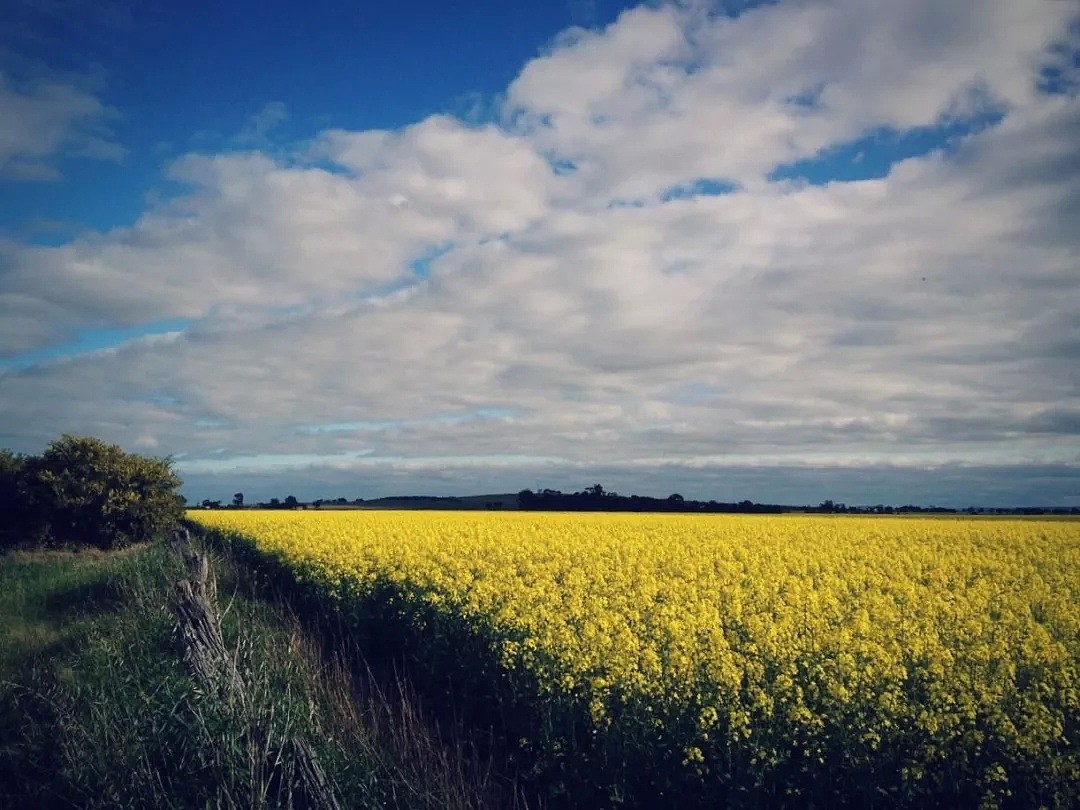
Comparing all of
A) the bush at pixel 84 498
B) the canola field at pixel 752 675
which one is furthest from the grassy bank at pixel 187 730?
the bush at pixel 84 498

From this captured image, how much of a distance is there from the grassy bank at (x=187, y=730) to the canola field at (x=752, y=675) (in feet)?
2.89

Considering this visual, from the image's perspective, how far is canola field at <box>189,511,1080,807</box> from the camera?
15.4 ft

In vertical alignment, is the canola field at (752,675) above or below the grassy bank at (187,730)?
above

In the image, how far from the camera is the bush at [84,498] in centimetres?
2792

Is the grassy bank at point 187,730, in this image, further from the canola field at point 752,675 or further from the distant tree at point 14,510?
the distant tree at point 14,510

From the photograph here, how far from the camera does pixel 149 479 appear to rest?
96.7 feet

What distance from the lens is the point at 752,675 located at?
5844mm

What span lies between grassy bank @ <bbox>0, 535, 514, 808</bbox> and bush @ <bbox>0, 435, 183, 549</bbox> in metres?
19.5

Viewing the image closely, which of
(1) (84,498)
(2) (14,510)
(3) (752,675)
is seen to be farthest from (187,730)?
(2) (14,510)

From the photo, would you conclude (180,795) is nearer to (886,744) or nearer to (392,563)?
(886,744)

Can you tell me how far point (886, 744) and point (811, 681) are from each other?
3.50 feet

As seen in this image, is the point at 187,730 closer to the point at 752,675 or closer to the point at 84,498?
the point at 752,675

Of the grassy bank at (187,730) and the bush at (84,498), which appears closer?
the grassy bank at (187,730)

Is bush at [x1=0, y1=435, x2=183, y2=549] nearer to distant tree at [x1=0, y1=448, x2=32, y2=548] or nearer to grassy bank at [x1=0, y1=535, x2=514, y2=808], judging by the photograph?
distant tree at [x1=0, y1=448, x2=32, y2=548]
